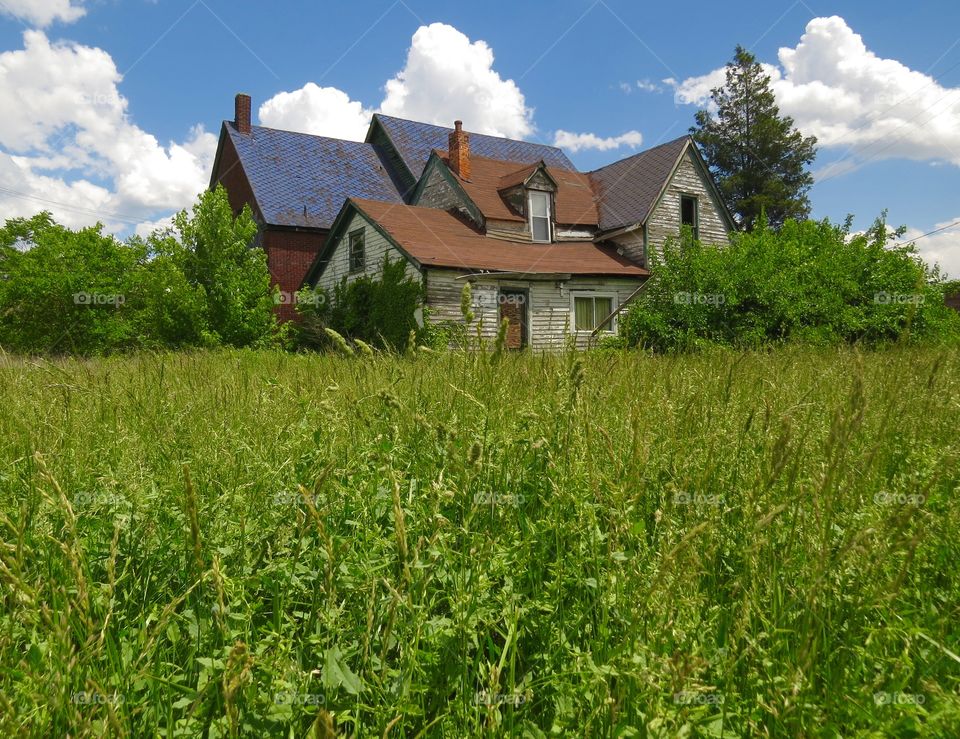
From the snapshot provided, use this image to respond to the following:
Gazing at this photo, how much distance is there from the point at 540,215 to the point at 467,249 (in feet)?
16.3

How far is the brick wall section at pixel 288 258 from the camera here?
1097 inches

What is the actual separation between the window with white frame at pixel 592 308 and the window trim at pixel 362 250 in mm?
8389

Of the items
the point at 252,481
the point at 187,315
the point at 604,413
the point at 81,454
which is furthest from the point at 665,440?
the point at 187,315

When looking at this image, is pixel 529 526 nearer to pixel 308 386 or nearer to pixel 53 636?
pixel 53 636

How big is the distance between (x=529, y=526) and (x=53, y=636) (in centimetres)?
136

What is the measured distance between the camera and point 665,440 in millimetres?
2879
